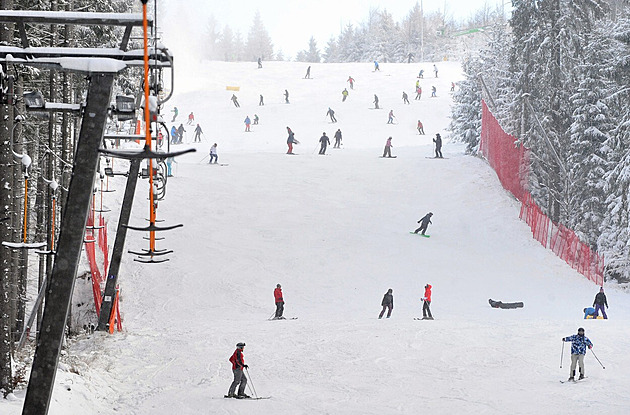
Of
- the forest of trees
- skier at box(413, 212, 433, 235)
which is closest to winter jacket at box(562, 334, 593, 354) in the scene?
skier at box(413, 212, 433, 235)

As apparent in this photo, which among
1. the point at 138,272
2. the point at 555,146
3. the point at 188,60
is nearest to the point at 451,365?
the point at 138,272

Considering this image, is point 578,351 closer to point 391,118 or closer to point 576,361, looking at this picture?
point 576,361

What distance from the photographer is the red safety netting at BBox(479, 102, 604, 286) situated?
30.2 meters

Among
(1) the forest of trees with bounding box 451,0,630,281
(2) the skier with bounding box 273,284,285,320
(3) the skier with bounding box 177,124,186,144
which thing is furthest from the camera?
(3) the skier with bounding box 177,124,186,144

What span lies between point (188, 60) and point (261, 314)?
71.5 meters

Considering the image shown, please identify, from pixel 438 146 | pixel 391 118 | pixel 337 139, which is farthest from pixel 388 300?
pixel 391 118

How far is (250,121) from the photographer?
55406mm

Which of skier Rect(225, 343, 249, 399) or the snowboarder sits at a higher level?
skier Rect(225, 343, 249, 399)

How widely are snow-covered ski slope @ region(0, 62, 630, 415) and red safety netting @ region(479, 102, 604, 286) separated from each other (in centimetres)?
60

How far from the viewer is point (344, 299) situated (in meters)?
25.0

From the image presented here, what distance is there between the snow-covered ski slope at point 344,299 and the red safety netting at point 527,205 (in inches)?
23.7

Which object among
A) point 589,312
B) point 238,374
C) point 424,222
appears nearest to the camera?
point 238,374

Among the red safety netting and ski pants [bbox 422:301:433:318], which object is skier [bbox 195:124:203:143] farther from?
ski pants [bbox 422:301:433:318]

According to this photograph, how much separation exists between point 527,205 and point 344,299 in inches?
482
